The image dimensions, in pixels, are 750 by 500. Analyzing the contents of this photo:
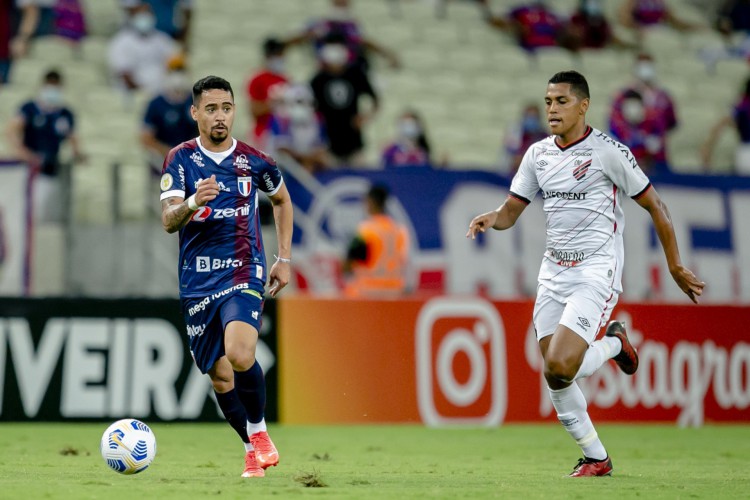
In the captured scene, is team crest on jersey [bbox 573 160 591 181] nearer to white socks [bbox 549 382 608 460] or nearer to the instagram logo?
white socks [bbox 549 382 608 460]

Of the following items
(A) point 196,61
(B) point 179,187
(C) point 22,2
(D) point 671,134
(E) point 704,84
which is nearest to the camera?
(B) point 179,187

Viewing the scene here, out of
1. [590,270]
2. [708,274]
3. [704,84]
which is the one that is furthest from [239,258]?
[704,84]

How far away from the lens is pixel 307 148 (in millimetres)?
15547

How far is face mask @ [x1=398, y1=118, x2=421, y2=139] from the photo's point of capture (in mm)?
16719

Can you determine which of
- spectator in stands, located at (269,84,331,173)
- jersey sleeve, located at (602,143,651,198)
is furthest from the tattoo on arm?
spectator in stands, located at (269,84,331,173)

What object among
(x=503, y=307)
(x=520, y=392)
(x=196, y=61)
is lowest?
(x=520, y=392)

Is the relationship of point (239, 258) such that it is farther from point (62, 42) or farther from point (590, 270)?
point (62, 42)

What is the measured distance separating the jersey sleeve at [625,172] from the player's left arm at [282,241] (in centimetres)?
206

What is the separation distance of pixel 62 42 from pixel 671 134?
9.28 m

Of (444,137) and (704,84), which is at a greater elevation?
(704,84)

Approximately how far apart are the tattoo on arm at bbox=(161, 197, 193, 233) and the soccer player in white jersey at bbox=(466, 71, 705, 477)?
1.80 meters

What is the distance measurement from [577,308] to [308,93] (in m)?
8.40

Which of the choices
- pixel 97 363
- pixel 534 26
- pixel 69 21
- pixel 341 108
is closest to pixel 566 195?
pixel 97 363

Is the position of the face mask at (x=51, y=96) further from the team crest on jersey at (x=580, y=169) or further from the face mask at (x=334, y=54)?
the team crest on jersey at (x=580, y=169)
